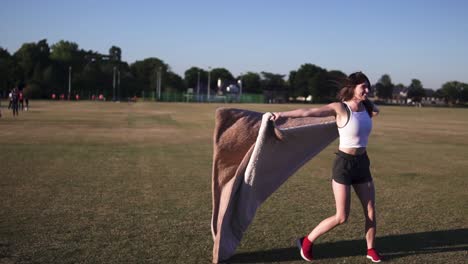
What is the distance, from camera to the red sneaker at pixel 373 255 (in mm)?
5643

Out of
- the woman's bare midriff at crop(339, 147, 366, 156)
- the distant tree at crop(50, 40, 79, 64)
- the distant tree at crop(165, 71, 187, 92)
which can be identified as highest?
the distant tree at crop(50, 40, 79, 64)

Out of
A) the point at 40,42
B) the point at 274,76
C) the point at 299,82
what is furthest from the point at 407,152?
the point at 274,76

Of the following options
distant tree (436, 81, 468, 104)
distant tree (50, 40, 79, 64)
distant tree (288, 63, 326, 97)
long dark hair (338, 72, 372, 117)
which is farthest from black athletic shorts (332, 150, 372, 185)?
distant tree (436, 81, 468, 104)

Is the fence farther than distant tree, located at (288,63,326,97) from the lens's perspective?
No

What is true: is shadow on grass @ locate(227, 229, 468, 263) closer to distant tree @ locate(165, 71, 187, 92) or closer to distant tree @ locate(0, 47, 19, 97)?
distant tree @ locate(0, 47, 19, 97)

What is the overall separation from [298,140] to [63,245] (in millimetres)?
2982

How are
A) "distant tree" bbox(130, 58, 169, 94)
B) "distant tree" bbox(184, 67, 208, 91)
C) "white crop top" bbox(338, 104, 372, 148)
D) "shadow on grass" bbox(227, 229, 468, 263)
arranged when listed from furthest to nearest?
"distant tree" bbox(184, 67, 208, 91) → "distant tree" bbox(130, 58, 169, 94) → "shadow on grass" bbox(227, 229, 468, 263) → "white crop top" bbox(338, 104, 372, 148)

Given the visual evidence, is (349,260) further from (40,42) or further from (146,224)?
(40,42)

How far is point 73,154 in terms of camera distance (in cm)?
1452

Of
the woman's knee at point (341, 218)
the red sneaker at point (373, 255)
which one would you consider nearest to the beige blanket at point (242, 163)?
the woman's knee at point (341, 218)

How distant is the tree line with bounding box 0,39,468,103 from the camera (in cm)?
10981

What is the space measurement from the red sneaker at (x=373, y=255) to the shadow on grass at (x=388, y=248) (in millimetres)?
207

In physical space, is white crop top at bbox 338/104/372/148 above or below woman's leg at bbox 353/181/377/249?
above

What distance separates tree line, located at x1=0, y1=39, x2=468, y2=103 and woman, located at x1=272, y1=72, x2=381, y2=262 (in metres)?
76.6
